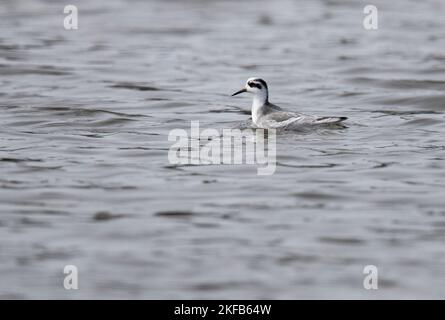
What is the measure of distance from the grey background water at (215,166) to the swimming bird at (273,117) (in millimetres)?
217

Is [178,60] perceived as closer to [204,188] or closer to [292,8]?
[292,8]

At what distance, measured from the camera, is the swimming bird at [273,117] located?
1867 cm

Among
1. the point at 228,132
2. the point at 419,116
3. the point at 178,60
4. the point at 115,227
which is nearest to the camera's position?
the point at 115,227

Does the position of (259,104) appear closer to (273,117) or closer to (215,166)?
(273,117)

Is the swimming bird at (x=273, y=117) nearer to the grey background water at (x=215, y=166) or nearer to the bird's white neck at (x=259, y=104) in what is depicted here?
the bird's white neck at (x=259, y=104)

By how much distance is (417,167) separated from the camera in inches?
643

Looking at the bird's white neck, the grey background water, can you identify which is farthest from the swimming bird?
the grey background water

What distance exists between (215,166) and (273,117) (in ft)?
9.64

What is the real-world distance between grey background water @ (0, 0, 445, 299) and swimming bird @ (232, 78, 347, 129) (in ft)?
0.71

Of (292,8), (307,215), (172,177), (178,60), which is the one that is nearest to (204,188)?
(172,177)

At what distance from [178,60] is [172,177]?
10942mm

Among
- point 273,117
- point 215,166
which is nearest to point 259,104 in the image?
point 273,117

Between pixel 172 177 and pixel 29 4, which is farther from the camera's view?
pixel 29 4
